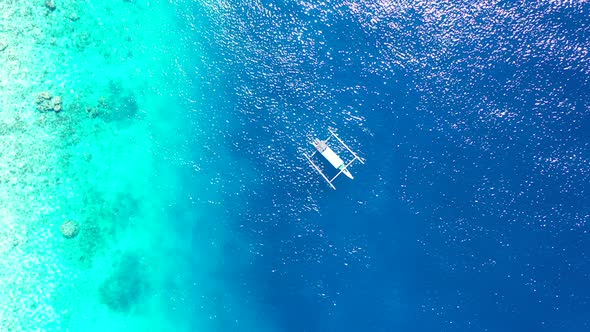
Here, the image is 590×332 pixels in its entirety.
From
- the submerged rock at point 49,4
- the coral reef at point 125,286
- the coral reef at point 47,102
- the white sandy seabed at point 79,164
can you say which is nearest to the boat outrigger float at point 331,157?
the white sandy seabed at point 79,164

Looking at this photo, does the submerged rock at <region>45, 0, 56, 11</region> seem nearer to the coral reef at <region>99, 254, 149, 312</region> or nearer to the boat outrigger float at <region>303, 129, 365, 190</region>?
the coral reef at <region>99, 254, 149, 312</region>

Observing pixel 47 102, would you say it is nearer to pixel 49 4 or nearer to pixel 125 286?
pixel 49 4

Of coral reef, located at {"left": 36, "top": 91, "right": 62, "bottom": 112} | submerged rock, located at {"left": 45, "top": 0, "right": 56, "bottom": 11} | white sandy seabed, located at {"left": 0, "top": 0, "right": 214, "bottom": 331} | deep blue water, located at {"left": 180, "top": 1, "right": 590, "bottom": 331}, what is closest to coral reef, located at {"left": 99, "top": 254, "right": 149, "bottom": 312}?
white sandy seabed, located at {"left": 0, "top": 0, "right": 214, "bottom": 331}

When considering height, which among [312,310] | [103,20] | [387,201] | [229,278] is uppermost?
[387,201]

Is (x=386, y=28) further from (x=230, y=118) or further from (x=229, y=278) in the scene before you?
(x=229, y=278)

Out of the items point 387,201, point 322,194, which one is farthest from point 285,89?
point 387,201
